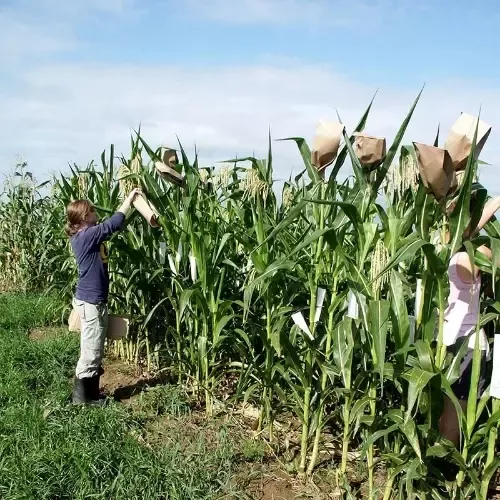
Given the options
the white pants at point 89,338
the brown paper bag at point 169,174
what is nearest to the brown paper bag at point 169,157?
the brown paper bag at point 169,174

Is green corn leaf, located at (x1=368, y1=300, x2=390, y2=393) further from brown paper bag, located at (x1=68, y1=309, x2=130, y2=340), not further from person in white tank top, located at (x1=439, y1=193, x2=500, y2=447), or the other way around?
brown paper bag, located at (x1=68, y1=309, x2=130, y2=340)

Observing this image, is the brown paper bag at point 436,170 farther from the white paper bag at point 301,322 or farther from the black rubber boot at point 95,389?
the black rubber boot at point 95,389

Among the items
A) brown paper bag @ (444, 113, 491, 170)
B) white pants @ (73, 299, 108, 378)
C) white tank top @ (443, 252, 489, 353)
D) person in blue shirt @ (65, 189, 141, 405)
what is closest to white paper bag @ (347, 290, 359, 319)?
white tank top @ (443, 252, 489, 353)

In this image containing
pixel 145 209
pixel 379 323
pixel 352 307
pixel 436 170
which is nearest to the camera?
pixel 436 170

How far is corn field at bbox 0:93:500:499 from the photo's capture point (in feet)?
8.02

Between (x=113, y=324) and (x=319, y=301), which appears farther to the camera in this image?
(x=113, y=324)

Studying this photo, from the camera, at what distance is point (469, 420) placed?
8.05ft

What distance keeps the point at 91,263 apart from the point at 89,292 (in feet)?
0.64

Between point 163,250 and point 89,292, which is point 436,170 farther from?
point 89,292

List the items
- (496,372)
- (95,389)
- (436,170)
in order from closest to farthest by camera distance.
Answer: (436,170) → (496,372) → (95,389)

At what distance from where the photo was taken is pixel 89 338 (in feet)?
13.6

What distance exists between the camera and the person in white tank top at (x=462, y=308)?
2.45 meters

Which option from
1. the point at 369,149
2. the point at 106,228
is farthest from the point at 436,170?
the point at 106,228

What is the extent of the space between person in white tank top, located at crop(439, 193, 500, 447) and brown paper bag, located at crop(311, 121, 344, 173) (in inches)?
27.2
